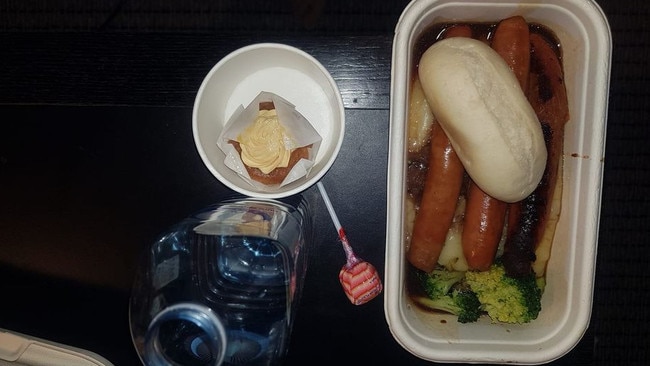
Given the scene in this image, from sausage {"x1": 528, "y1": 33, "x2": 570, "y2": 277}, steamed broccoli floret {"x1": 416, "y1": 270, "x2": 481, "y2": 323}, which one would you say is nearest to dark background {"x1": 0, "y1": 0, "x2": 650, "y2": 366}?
steamed broccoli floret {"x1": 416, "y1": 270, "x2": 481, "y2": 323}

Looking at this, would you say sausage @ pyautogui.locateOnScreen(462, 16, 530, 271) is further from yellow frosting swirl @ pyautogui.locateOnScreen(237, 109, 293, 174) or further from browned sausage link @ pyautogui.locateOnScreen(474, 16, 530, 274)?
yellow frosting swirl @ pyautogui.locateOnScreen(237, 109, 293, 174)

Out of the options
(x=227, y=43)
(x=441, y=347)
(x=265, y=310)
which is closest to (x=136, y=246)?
(x=265, y=310)

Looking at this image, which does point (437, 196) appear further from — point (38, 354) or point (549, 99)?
point (38, 354)

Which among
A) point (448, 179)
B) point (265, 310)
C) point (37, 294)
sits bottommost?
point (37, 294)

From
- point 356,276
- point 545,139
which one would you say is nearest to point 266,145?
point 356,276

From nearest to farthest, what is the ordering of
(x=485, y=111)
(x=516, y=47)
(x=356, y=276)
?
(x=485, y=111), (x=516, y=47), (x=356, y=276)

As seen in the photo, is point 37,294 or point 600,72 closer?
point 600,72

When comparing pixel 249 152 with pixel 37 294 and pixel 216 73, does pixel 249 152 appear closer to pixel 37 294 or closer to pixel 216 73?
pixel 216 73
